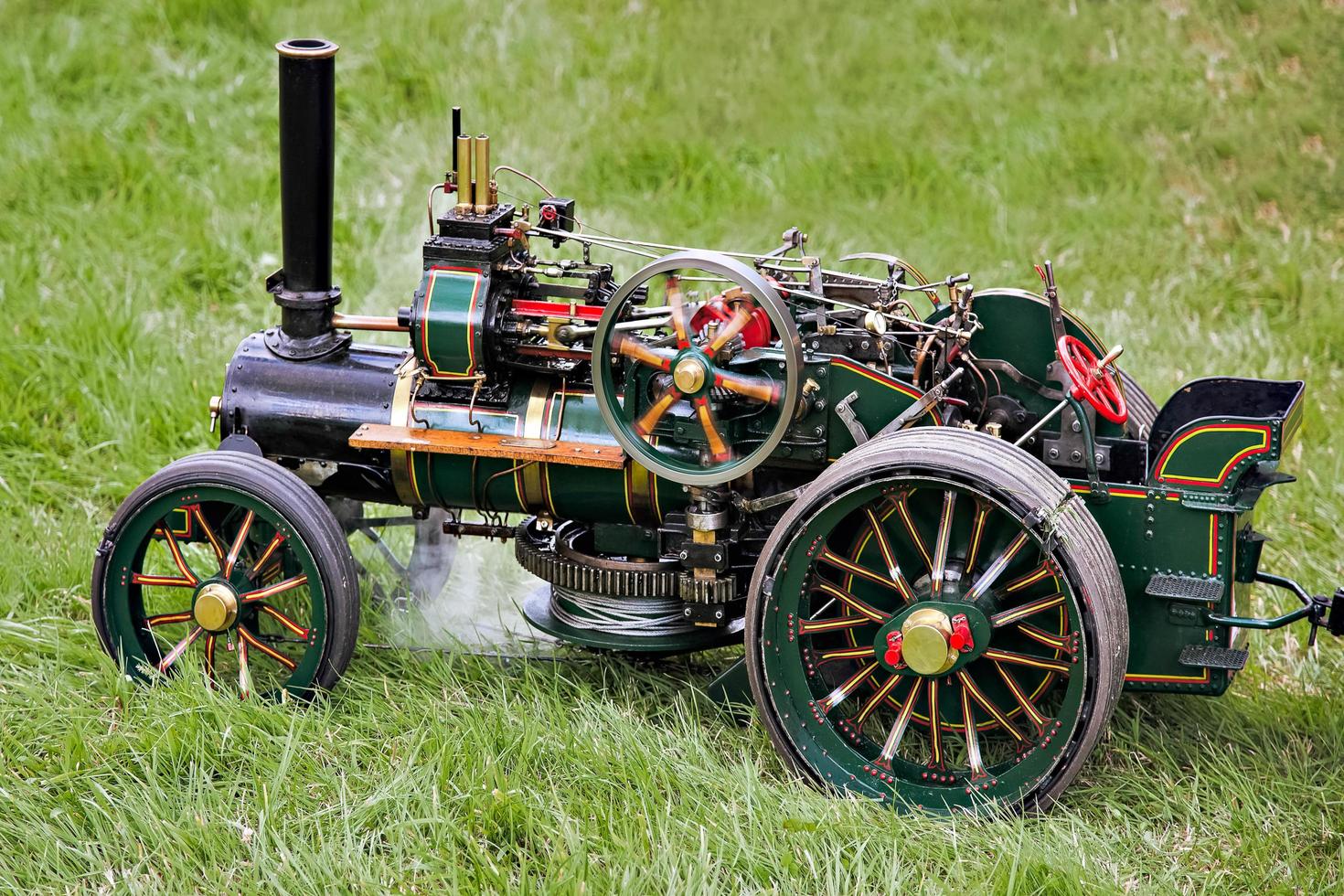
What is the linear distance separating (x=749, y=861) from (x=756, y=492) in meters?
1.23

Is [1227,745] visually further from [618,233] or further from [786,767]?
[618,233]

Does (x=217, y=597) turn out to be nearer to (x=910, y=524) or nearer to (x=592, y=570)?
(x=592, y=570)

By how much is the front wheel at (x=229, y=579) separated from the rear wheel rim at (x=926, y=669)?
1411 millimetres

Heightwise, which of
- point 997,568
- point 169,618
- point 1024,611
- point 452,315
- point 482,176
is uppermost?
point 482,176

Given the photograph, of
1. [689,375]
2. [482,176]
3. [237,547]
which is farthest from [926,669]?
[237,547]

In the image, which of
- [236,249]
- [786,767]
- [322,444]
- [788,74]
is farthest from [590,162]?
[786,767]

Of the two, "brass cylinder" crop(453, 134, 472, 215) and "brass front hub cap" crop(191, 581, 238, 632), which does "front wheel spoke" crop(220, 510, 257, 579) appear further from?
"brass cylinder" crop(453, 134, 472, 215)

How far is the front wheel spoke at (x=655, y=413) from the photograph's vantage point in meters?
4.75

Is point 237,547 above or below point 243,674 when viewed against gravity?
above

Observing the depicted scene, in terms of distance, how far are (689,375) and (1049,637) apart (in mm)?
1299

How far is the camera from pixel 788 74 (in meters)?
10.3

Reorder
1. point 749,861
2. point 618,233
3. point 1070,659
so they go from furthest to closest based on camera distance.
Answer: point 618,233 < point 1070,659 < point 749,861

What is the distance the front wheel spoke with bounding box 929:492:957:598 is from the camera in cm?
457

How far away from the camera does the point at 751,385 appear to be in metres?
4.70
